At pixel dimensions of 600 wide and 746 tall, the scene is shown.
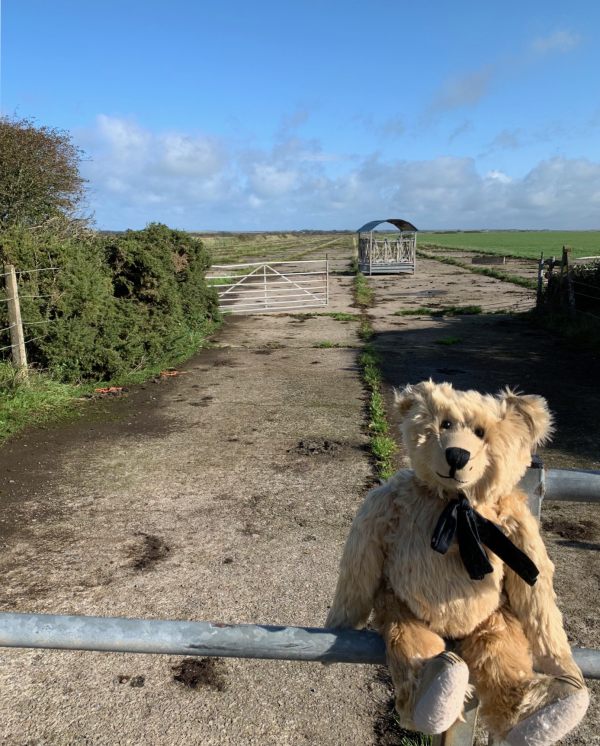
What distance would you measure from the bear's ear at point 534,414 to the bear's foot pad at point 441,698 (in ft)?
1.93

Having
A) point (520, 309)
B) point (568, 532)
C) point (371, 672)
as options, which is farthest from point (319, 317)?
point (371, 672)

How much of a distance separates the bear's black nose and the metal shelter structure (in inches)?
1186

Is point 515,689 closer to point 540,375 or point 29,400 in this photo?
point 29,400

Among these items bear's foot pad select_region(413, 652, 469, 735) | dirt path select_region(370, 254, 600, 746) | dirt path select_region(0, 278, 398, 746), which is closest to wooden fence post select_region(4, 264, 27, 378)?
dirt path select_region(0, 278, 398, 746)

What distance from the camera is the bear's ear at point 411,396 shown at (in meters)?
1.58

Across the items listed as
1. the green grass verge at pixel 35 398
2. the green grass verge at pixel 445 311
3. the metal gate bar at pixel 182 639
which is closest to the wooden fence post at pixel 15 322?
the green grass verge at pixel 35 398

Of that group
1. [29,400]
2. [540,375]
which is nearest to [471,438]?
[29,400]

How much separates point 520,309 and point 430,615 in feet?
60.0

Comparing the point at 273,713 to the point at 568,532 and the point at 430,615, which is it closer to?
the point at 430,615

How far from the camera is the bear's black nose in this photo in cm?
143

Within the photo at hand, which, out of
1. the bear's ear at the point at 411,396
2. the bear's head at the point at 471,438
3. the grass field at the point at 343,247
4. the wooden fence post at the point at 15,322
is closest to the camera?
the bear's head at the point at 471,438

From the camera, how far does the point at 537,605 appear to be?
4.79ft

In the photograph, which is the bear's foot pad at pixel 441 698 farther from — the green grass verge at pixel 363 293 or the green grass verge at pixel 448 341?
the green grass verge at pixel 363 293

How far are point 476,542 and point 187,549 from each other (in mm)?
3443
